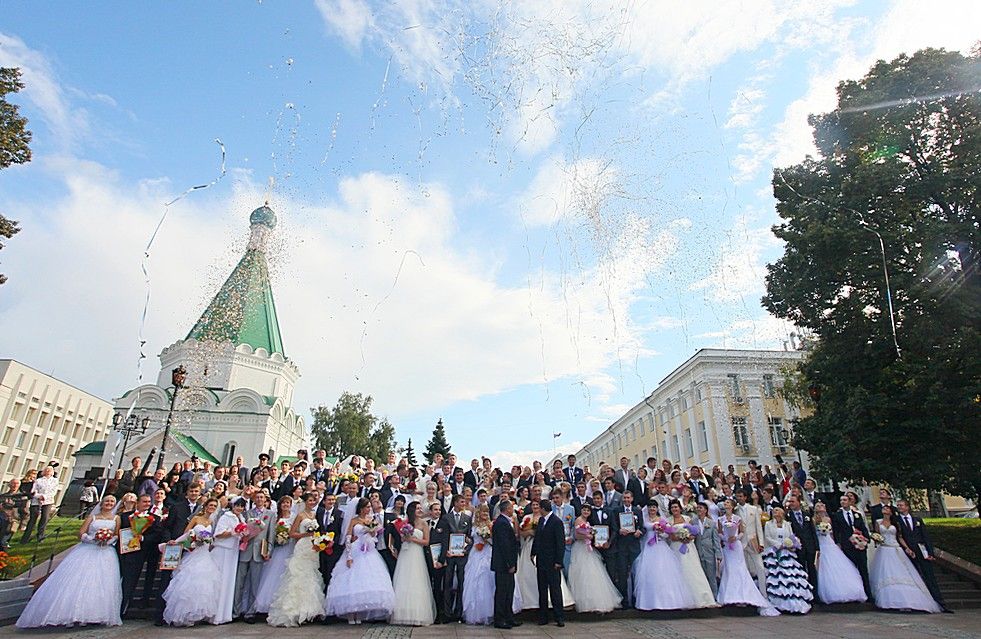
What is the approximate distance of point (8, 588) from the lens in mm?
9484

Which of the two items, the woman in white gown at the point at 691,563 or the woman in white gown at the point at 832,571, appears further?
the woman in white gown at the point at 832,571

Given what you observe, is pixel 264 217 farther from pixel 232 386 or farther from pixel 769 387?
pixel 769 387

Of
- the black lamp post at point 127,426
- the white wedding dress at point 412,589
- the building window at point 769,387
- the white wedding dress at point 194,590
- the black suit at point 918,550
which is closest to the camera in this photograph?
the white wedding dress at point 194,590

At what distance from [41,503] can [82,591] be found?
9856mm

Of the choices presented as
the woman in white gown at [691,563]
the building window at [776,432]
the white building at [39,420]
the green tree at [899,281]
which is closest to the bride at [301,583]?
the woman in white gown at [691,563]

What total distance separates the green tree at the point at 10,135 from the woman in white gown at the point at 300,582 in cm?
1338

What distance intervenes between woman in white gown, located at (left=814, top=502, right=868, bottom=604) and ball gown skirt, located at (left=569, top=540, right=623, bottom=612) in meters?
4.41

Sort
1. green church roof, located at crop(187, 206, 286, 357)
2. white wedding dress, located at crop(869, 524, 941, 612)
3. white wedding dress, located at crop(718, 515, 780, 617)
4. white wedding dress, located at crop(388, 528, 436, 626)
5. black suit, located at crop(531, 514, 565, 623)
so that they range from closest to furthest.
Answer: white wedding dress, located at crop(388, 528, 436, 626), black suit, located at crop(531, 514, 565, 623), white wedding dress, located at crop(718, 515, 780, 617), white wedding dress, located at crop(869, 524, 941, 612), green church roof, located at crop(187, 206, 286, 357)

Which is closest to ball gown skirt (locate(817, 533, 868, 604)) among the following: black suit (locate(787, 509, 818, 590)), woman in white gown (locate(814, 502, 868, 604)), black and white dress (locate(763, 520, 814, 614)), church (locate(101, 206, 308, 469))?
woman in white gown (locate(814, 502, 868, 604))

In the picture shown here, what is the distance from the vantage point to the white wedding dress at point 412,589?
9078 mm

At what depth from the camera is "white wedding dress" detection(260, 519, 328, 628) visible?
29.0 feet

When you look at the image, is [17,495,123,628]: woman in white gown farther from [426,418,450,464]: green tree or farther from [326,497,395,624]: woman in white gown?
[426,418,450,464]: green tree

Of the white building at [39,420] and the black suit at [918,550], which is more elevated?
the white building at [39,420]

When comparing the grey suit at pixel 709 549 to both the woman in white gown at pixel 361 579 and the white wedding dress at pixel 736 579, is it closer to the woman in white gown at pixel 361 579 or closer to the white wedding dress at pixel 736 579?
the white wedding dress at pixel 736 579
